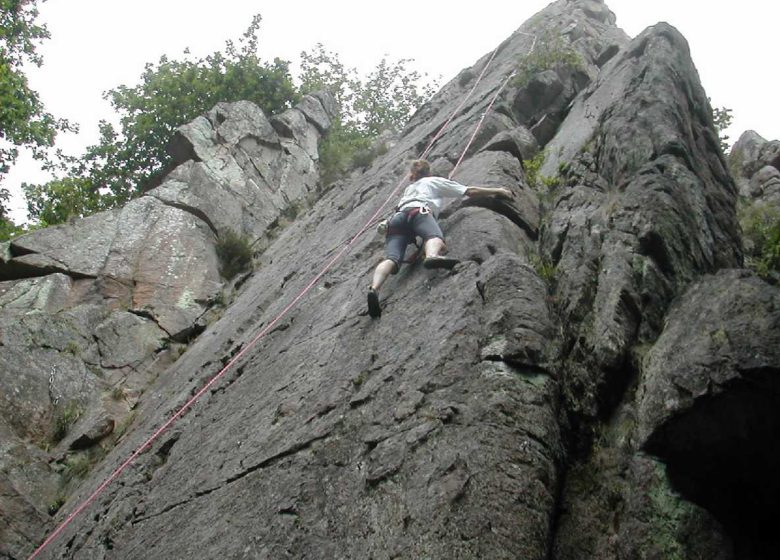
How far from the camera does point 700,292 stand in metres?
4.28

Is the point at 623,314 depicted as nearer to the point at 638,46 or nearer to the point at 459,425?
the point at 459,425

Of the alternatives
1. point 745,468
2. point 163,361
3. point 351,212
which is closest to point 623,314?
point 745,468

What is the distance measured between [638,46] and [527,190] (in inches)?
128

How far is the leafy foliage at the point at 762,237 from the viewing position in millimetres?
5680

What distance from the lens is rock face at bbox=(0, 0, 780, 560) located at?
11.4 ft

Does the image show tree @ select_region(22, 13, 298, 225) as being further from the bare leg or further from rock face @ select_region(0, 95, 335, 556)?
the bare leg

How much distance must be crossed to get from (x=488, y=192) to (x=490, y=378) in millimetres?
2996

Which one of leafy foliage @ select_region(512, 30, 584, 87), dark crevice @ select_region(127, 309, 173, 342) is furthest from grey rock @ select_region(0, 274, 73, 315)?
leafy foliage @ select_region(512, 30, 584, 87)

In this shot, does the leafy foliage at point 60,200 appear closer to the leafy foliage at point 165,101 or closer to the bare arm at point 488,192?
the leafy foliage at point 165,101

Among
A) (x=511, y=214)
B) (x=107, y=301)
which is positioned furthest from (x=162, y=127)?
(x=511, y=214)

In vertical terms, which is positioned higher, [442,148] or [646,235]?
[442,148]

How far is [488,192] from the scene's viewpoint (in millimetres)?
6812

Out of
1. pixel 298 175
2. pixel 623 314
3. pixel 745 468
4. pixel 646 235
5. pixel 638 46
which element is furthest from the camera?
pixel 298 175

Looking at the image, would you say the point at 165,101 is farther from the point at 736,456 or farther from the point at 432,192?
the point at 736,456
